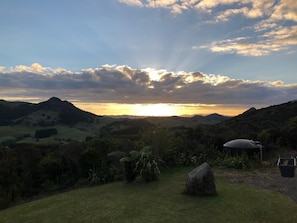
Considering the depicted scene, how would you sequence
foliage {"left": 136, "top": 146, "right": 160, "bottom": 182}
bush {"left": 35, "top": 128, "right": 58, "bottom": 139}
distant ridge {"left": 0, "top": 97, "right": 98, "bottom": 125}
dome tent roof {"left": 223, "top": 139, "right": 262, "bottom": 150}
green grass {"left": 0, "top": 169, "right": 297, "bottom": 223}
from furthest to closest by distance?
distant ridge {"left": 0, "top": 97, "right": 98, "bottom": 125} < bush {"left": 35, "top": 128, "right": 58, "bottom": 139} < dome tent roof {"left": 223, "top": 139, "right": 262, "bottom": 150} < foliage {"left": 136, "top": 146, "right": 160, "bottom": 182} < green grass {"left": 0, "top": 169, "right": 297, "bottom": 223}

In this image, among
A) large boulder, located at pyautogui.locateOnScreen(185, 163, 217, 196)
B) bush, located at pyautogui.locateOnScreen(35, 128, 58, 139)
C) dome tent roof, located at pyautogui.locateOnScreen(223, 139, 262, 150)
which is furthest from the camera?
bush, located at pyautogui.locateOnScreen(35, 128, 58, 139)

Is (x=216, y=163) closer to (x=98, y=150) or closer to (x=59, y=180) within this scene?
(x=98, y=150)

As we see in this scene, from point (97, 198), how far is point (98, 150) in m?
5.55

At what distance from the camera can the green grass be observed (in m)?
7.25

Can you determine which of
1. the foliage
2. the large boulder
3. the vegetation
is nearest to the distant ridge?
the vegetation

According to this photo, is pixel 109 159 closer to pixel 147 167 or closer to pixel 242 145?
pixel 147 167

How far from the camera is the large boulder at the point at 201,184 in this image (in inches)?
361

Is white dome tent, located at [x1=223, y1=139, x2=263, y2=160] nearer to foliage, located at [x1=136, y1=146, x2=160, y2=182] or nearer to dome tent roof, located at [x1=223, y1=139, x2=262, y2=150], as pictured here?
dome tent roof, located at [x1=223, y1=139, x2=262, y2=150]

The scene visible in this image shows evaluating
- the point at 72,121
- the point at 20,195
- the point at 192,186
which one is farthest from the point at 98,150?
the point at 72,121

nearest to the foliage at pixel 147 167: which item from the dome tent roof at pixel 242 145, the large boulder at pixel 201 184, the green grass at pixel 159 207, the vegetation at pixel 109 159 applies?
the vegetation at pixel 109 159

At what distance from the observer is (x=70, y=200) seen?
9.36 m

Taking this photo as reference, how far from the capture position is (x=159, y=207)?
26.6 feet

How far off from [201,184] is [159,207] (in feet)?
5.70

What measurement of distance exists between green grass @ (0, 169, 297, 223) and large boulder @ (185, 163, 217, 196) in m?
0.27
